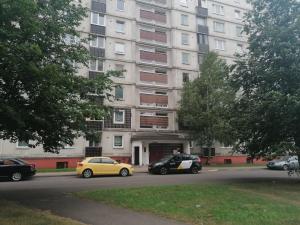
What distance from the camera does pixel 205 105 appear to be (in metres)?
Answer: 40.0

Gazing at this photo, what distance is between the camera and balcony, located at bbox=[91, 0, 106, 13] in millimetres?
40000

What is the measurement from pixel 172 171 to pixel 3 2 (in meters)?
Answer: 21.1

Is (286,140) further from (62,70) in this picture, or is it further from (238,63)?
(62,70)

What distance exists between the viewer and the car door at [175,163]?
2952 cm

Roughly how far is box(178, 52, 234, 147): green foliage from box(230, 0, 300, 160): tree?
16.7 metres

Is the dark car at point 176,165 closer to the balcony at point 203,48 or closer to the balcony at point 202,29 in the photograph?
the balcony at point 203,48

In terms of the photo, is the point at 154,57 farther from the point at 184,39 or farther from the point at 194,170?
the point at 194,170

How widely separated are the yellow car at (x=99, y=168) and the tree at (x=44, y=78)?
1108 centimetres

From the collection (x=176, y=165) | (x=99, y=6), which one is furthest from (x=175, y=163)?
(x=99, y=6)

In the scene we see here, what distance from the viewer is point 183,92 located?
136ft

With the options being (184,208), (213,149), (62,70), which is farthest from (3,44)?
(213,149)

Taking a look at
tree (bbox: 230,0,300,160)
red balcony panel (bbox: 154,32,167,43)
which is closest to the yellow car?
tree (bbox: 230,0,300,160)

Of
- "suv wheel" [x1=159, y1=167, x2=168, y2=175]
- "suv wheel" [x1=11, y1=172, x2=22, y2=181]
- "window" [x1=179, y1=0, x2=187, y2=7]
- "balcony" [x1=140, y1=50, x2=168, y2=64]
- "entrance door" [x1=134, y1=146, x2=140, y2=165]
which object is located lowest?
"suv wheel" [x1=11, y1=172, x2=22, y2=181]

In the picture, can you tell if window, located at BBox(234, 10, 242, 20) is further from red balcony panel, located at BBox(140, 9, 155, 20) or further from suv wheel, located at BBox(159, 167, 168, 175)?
suv wheel, located at BBox(159, 167, 168, 175)
